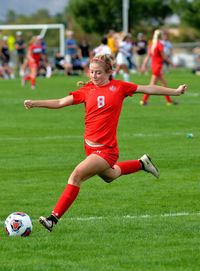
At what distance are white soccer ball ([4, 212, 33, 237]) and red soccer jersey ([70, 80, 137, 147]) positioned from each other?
1163 millimetres

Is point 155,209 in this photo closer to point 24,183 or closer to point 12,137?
point 24,183

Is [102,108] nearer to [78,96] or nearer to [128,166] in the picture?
[78,96]

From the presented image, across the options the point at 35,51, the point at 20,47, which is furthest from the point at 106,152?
the point at 20,47

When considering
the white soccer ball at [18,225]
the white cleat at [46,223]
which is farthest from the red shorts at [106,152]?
the white soccer ball at [18,225]

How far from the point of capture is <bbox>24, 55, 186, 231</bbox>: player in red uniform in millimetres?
9727

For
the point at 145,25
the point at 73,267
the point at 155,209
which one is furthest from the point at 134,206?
the point at 145,25

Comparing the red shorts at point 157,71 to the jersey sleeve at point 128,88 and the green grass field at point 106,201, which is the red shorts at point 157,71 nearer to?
the green grass field at point 106,201

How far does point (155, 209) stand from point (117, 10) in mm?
70734

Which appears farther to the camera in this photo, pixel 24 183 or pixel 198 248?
pixel 24 183

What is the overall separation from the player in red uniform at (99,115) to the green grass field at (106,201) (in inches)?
20.9

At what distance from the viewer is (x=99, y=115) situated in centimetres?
1002

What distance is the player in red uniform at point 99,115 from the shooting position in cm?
973

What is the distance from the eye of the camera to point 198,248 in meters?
8.73

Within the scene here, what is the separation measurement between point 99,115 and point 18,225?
152 cm
